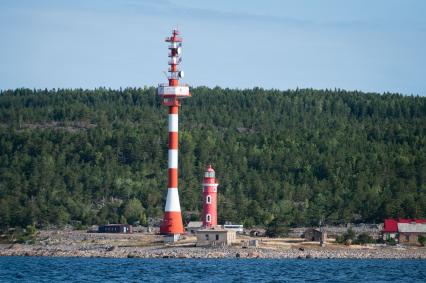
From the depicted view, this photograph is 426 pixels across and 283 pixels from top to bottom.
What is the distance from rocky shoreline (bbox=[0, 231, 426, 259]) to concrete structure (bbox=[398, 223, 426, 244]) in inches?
133

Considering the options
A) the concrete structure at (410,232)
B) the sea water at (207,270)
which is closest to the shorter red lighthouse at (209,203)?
the sea water at (207,270)

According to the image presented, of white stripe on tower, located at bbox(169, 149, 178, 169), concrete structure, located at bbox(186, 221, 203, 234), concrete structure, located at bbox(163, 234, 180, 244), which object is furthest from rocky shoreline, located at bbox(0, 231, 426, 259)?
white stripe on tower, located at bbox(169, 149, 178, 169)

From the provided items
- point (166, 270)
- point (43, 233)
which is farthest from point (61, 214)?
point (166, 270)

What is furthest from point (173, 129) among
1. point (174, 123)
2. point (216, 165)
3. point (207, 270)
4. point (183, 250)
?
point (216, 165)

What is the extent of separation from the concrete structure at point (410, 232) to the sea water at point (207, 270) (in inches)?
467

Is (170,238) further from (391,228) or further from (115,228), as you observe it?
(391,228)

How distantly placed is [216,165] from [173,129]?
45.3m

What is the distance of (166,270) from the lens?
86000 millimetres

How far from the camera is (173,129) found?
108 meters

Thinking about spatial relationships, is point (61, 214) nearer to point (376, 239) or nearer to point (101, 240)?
point (101, 240)

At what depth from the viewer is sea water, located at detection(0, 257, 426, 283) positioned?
261ft

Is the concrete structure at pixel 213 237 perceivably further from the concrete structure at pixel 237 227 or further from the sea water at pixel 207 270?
the concrete structure at pixel 237 227

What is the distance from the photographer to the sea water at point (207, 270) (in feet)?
261

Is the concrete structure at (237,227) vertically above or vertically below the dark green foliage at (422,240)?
above
